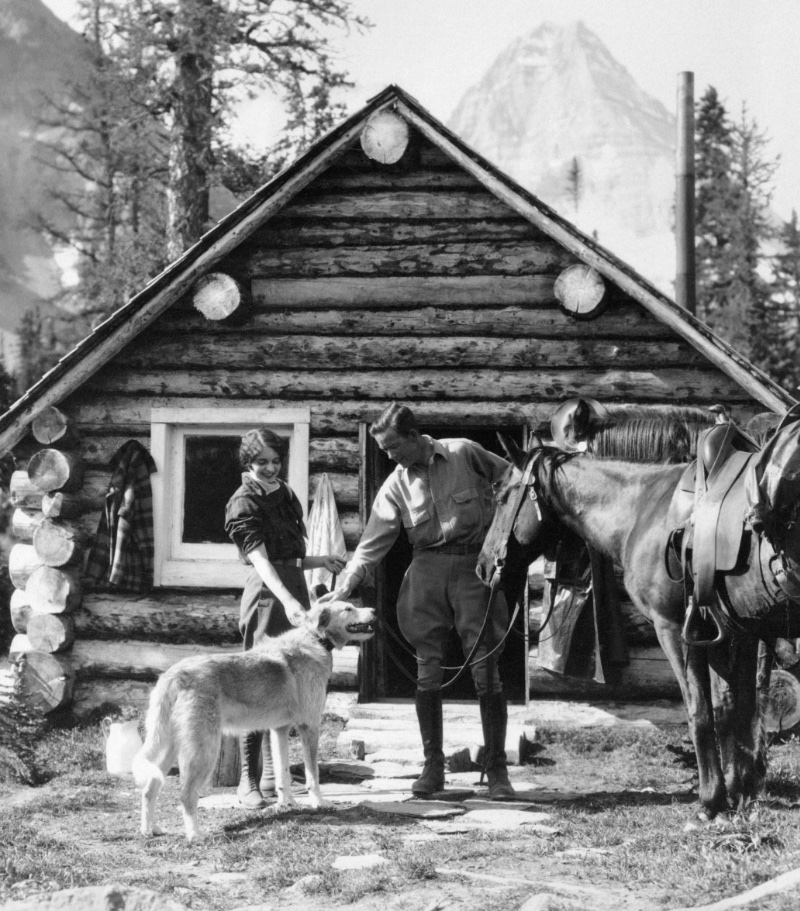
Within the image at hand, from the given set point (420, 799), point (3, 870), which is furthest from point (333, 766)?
point (3, 870)

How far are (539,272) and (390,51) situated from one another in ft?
275

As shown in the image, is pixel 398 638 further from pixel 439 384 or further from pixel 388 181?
pixel 388 181

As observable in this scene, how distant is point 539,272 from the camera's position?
9.36 metres

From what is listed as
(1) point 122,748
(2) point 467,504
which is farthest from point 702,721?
(1) point 122,748

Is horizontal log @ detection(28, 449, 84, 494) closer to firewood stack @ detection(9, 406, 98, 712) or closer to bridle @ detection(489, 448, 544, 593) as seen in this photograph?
firewood stack @ detection(9, 406, 98, 712)

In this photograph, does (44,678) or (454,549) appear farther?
(44,678)

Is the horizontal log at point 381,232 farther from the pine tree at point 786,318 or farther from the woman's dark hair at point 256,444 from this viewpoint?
Answer: the pine tree at point 786,318

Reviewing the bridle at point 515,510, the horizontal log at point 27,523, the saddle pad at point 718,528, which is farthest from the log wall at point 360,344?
A: the saddle pad at point 718,528

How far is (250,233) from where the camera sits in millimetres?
9305

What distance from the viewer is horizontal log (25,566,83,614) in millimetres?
9422

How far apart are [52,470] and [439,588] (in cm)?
403

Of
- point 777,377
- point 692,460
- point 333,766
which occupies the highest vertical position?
point 777,377

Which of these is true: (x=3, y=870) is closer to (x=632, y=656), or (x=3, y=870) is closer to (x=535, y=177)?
(x=632, y=656)

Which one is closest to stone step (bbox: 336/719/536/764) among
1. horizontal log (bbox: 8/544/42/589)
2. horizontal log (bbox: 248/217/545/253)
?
horizontal log (bbox: 8/544/42/589)
